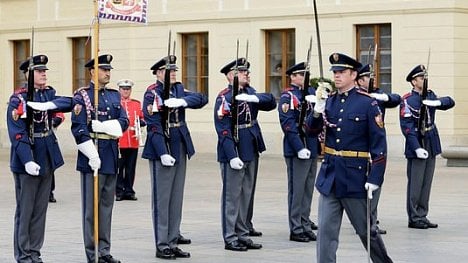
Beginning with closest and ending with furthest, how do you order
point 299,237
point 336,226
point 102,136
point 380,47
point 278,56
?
point 336,226
point 102,136
point 299,237
point 380,47
point 278,56

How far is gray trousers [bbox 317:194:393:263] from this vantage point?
411 inches

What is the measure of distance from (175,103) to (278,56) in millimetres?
19693

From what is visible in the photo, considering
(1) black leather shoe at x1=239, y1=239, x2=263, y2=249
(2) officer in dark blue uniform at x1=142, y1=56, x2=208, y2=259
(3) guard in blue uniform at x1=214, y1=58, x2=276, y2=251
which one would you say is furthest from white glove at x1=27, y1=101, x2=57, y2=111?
(1) black leather shoe at x1=239, y1=239, x2=263, y2=249

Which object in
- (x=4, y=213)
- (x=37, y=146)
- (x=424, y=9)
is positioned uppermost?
(x=424, y=9)

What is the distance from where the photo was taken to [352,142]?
1055 centimetres

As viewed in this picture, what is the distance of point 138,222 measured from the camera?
16078 millimetres

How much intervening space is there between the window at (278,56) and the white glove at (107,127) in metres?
20.0

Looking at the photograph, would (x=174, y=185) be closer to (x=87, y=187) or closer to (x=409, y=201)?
(x=87, y=187)

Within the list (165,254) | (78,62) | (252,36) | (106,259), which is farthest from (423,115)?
(78,62)

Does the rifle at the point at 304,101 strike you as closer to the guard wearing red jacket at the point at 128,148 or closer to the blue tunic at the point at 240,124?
the blue tunic at the point at 240,124

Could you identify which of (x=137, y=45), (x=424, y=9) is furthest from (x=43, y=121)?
Answer: (x=137, y=45)

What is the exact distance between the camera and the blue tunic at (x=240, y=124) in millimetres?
13633

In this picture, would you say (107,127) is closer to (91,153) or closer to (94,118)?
(94,118)

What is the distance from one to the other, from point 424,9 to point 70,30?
1164 cm
